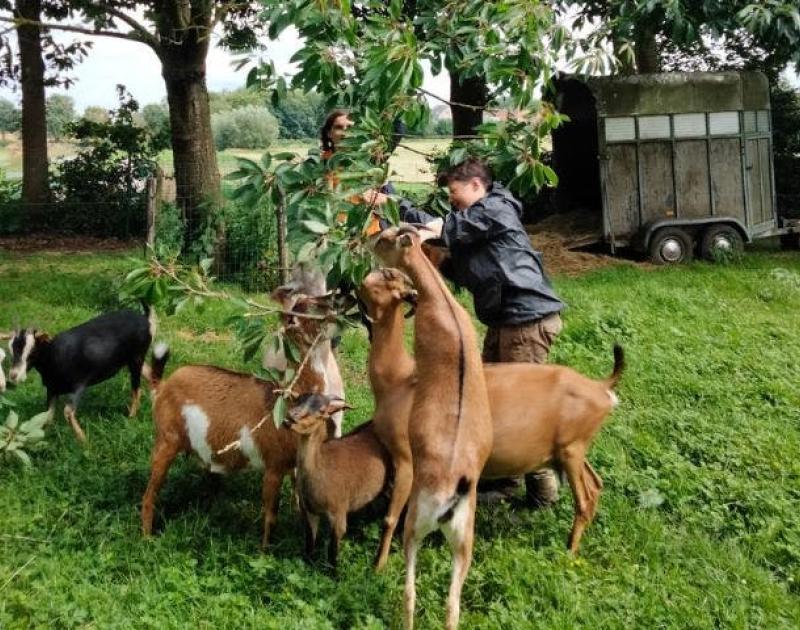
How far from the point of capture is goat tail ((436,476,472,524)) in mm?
3396

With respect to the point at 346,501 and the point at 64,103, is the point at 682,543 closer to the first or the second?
the point at 346,501

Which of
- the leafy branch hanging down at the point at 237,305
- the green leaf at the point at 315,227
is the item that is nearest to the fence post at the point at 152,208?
the leafy branch hanging down at the point at 237,305

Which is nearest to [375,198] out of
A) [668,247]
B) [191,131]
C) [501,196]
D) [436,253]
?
[501,196]

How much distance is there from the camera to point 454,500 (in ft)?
11.2

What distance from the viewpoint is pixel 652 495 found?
512cm

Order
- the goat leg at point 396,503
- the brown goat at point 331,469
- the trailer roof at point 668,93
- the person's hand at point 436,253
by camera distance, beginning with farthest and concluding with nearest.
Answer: the trailer roof at point 668,93
the person's hand at point 436,253
the goat leg at point 396,503
the brown goat at point 331,469

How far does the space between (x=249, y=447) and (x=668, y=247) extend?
28.6 ft

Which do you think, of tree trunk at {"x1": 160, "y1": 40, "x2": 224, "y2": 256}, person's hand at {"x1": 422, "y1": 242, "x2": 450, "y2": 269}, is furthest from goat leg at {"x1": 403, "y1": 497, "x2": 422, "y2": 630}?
tree trunk at {"x1": 160, "y1": 40, "x2": 224, "y2": 256}

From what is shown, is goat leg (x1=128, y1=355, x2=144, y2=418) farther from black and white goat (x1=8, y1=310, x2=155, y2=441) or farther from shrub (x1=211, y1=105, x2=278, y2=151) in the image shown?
shrub (x1=211, y1=105, x2=278, y2=151)

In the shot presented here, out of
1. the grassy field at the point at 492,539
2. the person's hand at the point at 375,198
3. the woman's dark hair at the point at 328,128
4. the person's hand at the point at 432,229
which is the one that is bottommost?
the grassy field at the point at 492,539

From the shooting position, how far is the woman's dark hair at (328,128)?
4.75m

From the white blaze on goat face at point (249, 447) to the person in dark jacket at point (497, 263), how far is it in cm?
141

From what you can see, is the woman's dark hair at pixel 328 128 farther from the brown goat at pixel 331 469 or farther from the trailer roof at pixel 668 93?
the trailer roof at pixel 668 93

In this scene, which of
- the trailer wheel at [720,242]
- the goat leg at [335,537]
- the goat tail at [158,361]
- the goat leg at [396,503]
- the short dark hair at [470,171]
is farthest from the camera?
the trailer wheel at [720,242]
